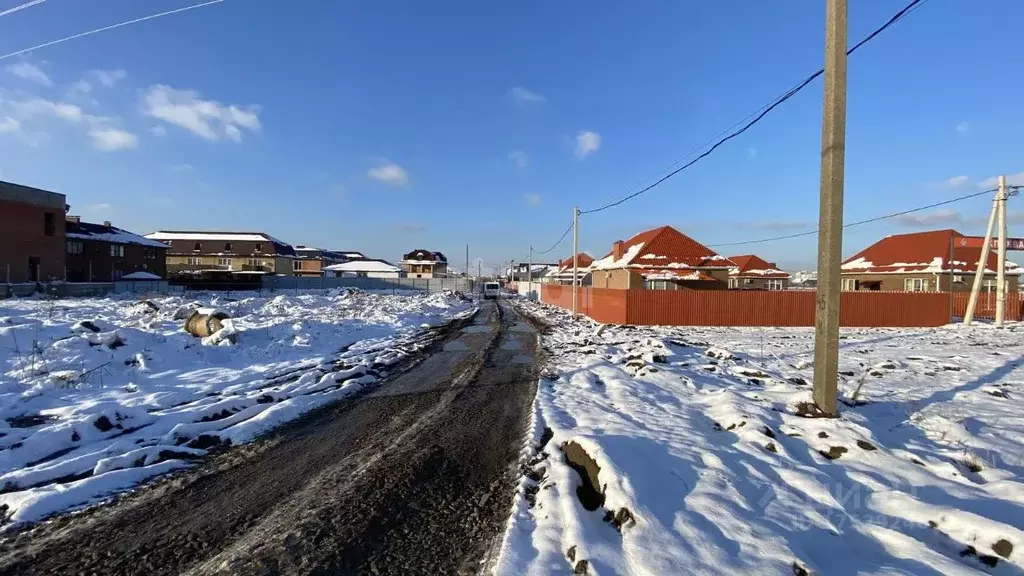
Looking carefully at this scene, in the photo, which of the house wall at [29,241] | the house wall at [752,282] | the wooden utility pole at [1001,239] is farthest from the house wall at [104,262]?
the house wall at [752,282]

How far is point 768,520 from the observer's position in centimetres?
349

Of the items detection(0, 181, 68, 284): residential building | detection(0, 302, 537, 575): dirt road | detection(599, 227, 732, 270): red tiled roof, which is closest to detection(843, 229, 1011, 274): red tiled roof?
detection(599, 227, 732, 270): red tiled roof

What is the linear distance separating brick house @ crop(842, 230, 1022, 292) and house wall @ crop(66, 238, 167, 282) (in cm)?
7018

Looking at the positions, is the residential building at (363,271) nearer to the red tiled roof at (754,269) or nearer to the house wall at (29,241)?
the house wall at (29,241)

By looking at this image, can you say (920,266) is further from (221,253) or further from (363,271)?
(221,253)

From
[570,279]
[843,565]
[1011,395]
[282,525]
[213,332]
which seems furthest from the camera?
[570,279]

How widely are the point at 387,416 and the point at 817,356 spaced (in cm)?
584

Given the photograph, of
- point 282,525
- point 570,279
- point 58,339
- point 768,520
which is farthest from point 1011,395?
point 570,279

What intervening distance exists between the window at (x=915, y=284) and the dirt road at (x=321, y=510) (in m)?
43.8

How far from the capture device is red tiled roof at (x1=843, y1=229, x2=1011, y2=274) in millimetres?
36500

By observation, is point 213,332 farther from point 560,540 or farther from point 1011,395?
point 1011,395

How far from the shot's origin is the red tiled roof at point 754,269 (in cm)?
5509

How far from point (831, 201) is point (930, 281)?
42.2m

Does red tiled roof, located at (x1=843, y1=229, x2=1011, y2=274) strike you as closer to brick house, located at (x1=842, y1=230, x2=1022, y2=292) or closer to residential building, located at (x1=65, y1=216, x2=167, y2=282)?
brick house, located at (x1=842, y1=230, x2=1022, y2=292)
